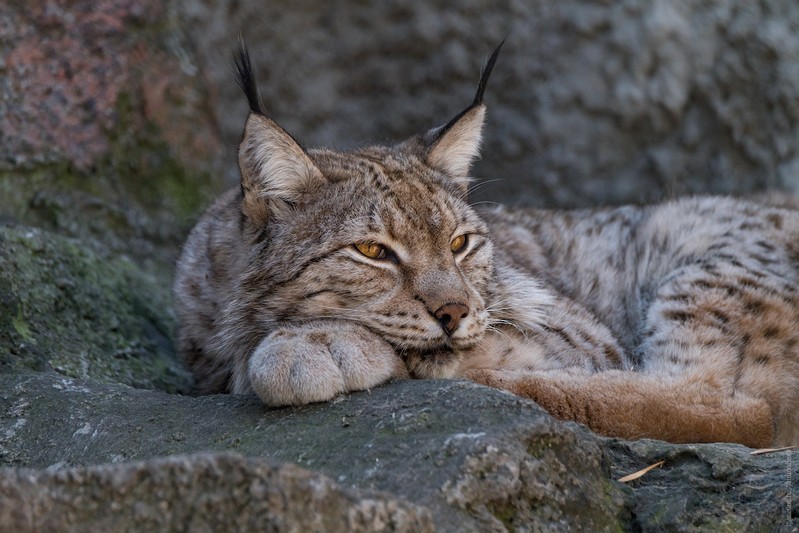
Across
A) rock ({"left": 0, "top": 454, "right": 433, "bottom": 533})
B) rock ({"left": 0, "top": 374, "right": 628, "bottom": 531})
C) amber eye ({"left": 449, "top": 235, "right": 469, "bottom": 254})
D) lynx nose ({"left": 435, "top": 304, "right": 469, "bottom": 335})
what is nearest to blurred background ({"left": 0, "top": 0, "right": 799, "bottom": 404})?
amber eye ({"left": 449, "top": 235, "right": 469, "bottom": 254})

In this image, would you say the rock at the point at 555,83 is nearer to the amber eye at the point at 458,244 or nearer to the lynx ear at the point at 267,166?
the amber eye at the point at 458,244

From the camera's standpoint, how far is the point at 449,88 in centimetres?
653

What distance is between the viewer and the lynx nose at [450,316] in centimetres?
332

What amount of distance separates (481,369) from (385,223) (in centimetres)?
66

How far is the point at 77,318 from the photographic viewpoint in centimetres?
435

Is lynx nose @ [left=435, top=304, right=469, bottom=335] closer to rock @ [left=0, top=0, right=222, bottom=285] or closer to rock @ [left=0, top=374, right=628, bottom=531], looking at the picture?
rock @ [left=0, top=374, right=628, bottom=531]

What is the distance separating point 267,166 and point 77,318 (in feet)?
4.37

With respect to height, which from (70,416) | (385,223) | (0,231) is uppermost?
(385,223)

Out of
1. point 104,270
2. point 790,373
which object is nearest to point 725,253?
point 790,373

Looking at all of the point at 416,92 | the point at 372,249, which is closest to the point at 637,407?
the point at 372,249

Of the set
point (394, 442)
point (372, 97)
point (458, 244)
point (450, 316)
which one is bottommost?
point (394, 442)

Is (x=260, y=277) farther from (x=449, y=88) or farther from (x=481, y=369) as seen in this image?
(x=449, y=88)

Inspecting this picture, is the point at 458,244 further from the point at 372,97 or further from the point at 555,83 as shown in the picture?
the point at 372,97

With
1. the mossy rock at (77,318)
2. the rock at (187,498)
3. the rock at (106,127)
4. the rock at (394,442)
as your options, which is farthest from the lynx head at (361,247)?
the rock at (106,127)
